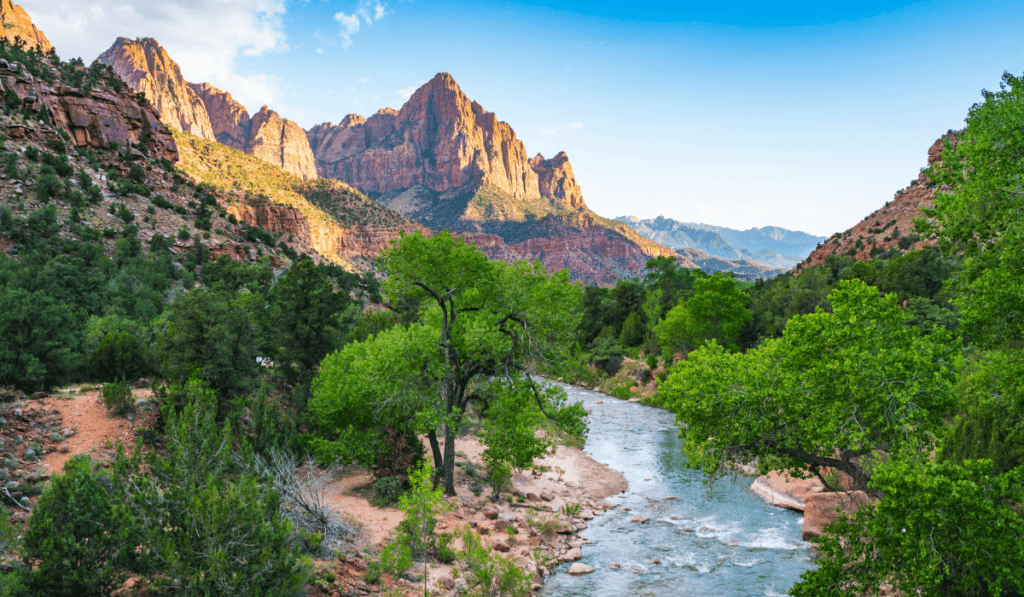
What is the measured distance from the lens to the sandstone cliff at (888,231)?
190 feet

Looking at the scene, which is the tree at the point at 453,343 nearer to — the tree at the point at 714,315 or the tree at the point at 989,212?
the tree at the point at 989,212

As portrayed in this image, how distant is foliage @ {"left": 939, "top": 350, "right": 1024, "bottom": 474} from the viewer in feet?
27.2

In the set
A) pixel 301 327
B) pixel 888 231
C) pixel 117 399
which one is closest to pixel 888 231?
pixel 888 231

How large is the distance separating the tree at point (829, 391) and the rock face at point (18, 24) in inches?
7022

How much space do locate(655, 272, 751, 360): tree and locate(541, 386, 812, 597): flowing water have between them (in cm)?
2136

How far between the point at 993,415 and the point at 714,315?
3365cm

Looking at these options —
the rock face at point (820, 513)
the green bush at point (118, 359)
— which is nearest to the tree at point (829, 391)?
the rock face at point (820, 513)

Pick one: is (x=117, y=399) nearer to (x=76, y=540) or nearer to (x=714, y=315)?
(x=76, y=540)

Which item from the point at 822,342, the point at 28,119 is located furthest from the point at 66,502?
the point at 28,119

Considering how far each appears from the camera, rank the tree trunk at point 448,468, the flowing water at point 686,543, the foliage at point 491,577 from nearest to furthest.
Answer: the foliage at point 491,577
the flowing water at point 686,543
the tree trunk at point 448,468

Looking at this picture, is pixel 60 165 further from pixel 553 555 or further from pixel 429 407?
pixel 553 555

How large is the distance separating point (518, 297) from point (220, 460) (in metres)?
9.15

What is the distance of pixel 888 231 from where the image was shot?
2505 inches

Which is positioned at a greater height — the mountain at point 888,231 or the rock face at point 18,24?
the rock face at point 18,24
